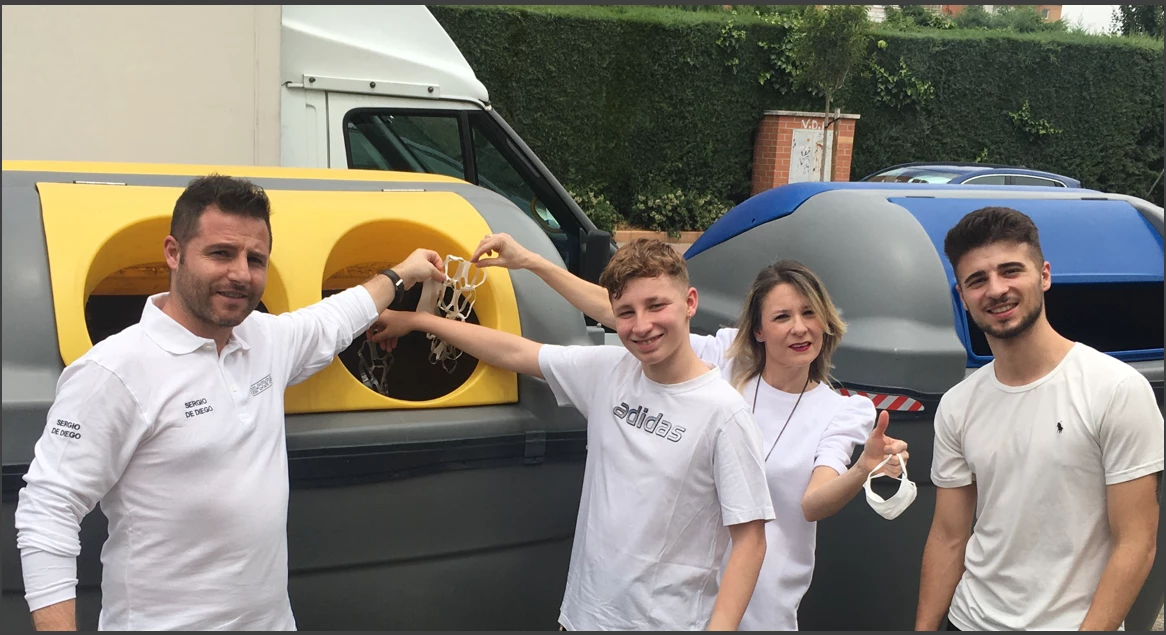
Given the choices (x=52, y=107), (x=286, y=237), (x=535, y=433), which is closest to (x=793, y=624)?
(x=535, y=433)

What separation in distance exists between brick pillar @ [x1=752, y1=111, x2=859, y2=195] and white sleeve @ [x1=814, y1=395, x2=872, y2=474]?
1224cm

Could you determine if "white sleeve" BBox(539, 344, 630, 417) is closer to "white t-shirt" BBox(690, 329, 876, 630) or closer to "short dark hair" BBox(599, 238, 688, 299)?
"short dark hair" BBox(599, 238, 688, 299)

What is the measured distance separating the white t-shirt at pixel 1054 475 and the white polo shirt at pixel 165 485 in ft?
5.03

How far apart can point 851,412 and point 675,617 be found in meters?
0.66

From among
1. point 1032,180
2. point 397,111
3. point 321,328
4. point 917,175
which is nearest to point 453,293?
point 321,328

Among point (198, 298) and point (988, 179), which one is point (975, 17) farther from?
point (198, 298)

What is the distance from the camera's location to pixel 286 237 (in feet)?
8.00

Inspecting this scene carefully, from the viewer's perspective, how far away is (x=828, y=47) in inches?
543

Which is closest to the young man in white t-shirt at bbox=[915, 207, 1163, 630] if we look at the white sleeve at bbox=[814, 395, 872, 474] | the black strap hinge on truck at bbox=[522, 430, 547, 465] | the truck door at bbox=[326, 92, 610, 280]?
the white sleeve at bbox=[814, 395, 872, 474]

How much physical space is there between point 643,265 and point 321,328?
0.77 meters

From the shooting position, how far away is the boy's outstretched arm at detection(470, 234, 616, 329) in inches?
99.0

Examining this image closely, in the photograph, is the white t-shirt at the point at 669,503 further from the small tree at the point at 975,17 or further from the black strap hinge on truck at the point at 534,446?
the small tree at the point at 975,17

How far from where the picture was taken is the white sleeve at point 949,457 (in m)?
2.21

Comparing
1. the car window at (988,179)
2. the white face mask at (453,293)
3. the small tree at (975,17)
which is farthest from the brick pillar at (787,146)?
the small tree at (975,17)
